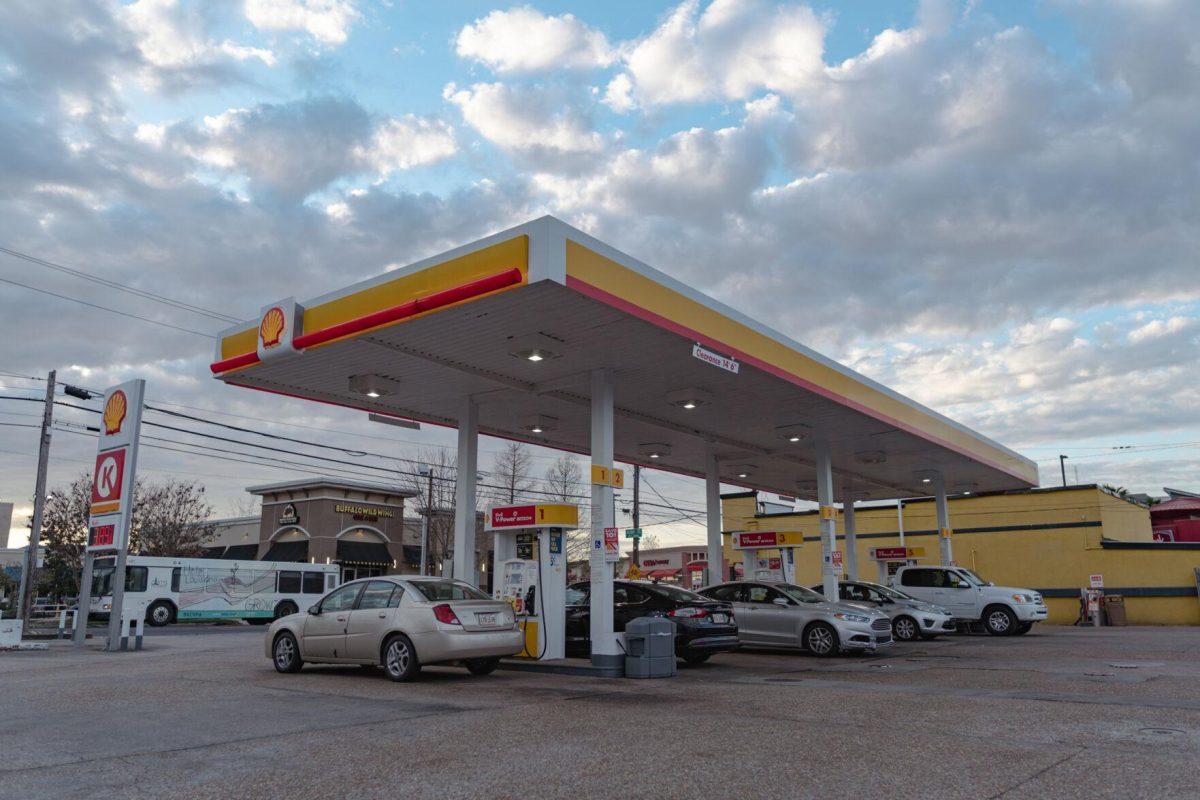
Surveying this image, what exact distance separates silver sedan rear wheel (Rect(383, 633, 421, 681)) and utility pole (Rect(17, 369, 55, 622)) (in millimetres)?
21414

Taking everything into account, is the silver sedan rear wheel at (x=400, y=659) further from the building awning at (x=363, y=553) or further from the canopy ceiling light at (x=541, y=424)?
the building awning at (x=363, y=553)

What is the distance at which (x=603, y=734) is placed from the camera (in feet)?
24.2

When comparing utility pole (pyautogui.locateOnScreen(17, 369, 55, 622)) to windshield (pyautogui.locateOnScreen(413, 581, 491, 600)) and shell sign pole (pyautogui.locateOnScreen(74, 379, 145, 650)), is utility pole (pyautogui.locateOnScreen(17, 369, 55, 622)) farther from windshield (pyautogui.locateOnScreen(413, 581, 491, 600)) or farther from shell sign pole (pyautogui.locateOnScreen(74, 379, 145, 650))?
windshield (pyautogui.locateOnScreen(413, 581, 491, 600))

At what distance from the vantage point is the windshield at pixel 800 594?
666 inches

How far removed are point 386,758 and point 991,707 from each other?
6.08 m

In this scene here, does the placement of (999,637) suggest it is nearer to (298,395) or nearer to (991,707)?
(991,707)

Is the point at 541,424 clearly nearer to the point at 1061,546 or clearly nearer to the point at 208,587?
the point at 208,587

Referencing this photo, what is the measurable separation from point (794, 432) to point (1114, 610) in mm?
16773

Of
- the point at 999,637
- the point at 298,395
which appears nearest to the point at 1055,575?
the point at 999,637

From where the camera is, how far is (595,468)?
13555 millimetres

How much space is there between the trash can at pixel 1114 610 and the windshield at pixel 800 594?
58.6 ft

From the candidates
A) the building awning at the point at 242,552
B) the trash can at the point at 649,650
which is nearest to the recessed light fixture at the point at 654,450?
the trash can at the point at 649,650

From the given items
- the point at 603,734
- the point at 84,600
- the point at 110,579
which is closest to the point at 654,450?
the point at 84,600

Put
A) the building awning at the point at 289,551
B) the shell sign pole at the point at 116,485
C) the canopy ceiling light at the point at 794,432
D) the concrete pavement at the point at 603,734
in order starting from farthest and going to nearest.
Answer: the building awning at the point at 289,551, the canopy ceiling light at the point at 794,432, the shell sign pole at the point at 116,485, the concrete pavement at the point at 603,734
